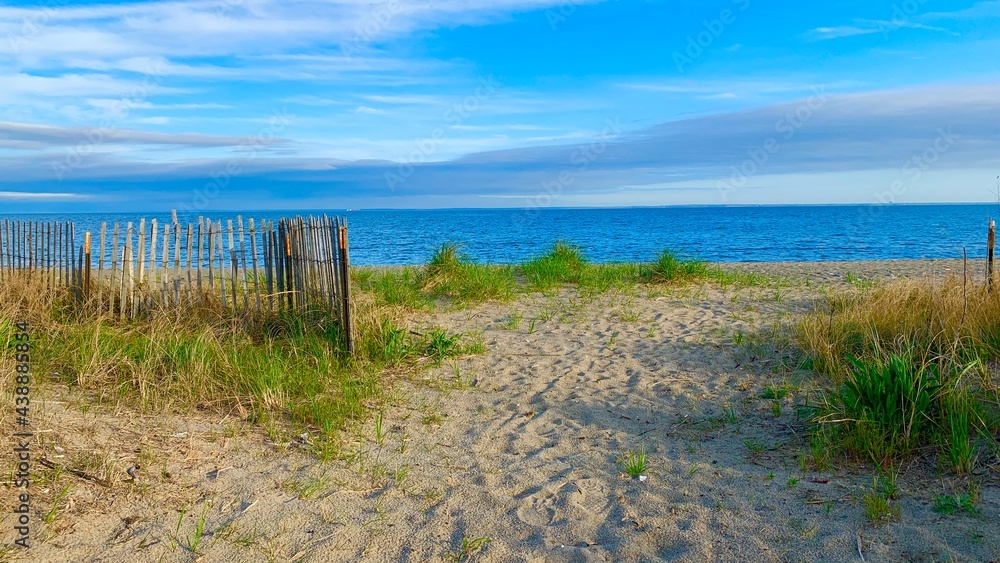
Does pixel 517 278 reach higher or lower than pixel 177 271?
lower

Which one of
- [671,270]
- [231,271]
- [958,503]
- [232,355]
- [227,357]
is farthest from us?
[671,270]

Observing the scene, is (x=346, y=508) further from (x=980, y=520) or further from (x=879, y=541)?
(x=980, y=520)

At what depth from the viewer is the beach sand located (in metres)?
2.92

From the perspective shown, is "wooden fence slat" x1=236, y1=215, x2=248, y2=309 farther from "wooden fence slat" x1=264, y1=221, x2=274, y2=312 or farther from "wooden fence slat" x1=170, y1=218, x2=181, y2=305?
"wooden fence slat" x1=170, y1=218, x2=181, y2=305

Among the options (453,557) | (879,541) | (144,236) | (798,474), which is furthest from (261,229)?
(879,541)

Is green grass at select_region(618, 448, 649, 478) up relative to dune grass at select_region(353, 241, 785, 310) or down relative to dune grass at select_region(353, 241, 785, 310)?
down

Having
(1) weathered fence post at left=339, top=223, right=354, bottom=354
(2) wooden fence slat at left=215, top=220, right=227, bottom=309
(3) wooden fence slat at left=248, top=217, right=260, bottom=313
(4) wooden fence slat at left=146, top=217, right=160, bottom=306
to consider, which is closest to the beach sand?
(1) weathered fence post at left=339, top=223, right=354, bottom=354

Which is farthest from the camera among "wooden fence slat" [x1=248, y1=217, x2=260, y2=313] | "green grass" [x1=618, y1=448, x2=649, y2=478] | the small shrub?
the small shrub

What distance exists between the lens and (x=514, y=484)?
142 inches

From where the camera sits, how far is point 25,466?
3400 mm

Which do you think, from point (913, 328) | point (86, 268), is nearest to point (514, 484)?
point (913, 328)

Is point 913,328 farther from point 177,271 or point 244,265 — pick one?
point 177,271

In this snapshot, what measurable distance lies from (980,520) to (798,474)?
0.84 metres

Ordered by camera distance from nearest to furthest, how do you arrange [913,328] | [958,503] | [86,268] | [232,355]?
[958,503], [232,355], [913,328], [86,268]
